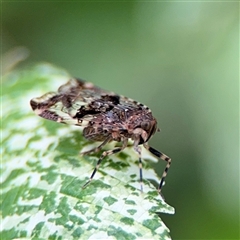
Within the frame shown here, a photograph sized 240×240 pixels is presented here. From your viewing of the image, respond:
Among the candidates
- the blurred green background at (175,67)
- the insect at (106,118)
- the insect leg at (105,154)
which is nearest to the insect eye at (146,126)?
the insect at (106,118)

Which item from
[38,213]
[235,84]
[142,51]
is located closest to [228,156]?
[235,84]

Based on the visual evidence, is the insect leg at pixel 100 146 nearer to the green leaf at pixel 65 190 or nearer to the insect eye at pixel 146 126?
the green leaf at pixel 65 190

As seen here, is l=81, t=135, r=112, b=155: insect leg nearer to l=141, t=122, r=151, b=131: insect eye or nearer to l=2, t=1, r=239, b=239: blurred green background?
l=141, t=122, r=151, b=131: insect eye

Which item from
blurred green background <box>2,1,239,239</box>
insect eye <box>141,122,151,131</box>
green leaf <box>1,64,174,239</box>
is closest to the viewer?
green leaf <box>1,64,174,239</box>

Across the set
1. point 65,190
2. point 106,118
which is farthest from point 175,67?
point 65,190

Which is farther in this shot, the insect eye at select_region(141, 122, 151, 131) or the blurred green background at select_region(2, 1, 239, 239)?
the blurred green background at select_region(2, 1, 239, 239)

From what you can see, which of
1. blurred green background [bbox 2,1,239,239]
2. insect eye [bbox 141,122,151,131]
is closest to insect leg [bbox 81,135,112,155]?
insect eye [bbox 141,122,151,131]

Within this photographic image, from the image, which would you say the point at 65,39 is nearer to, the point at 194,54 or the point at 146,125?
the point at 194,54
